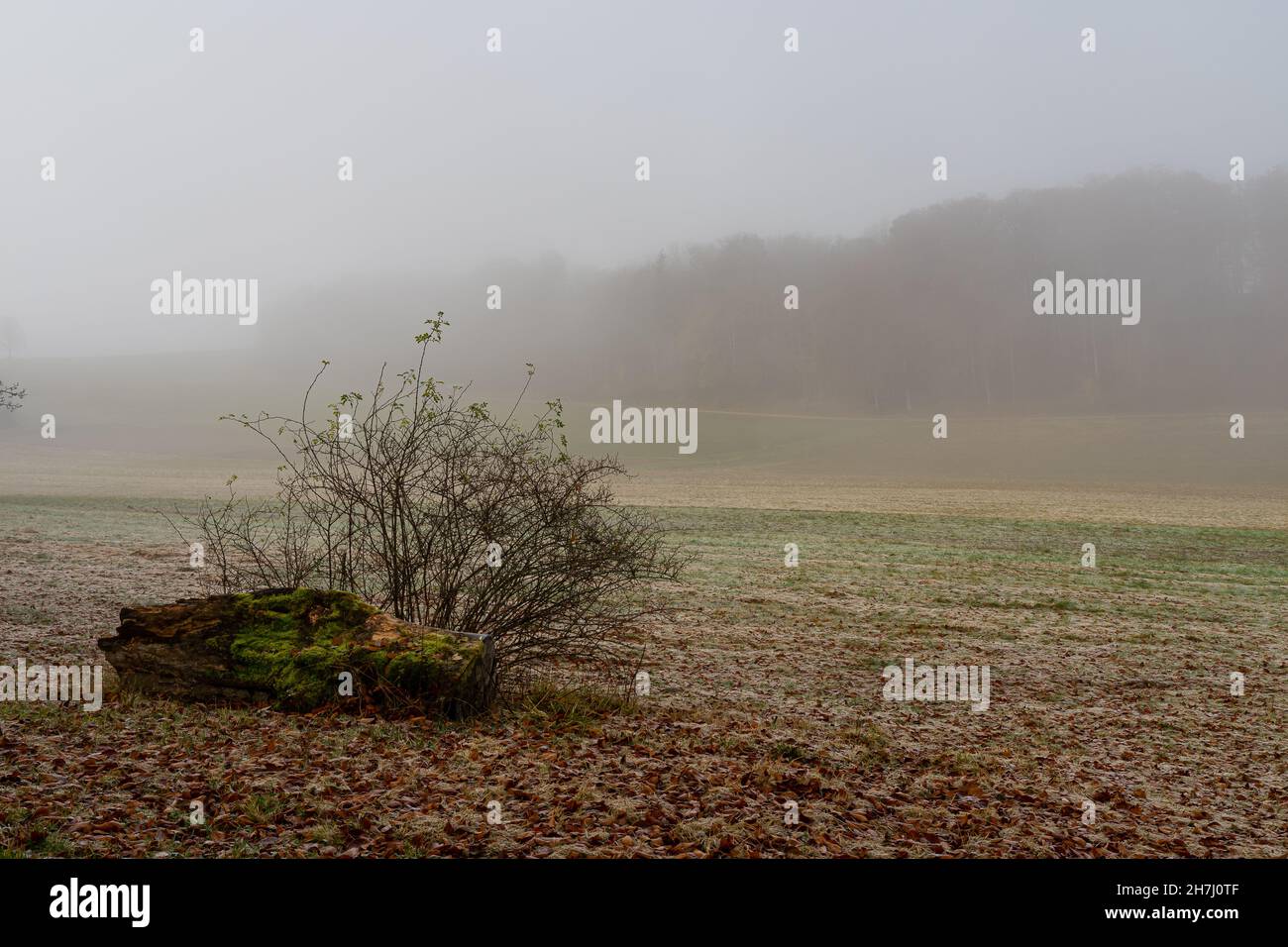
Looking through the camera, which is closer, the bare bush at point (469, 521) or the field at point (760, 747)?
the field at point (760, 747)

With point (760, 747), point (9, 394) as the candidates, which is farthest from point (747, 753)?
point (9, 394)

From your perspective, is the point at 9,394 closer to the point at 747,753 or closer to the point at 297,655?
the point at 297,655

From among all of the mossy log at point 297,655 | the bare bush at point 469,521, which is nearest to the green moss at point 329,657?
the mossy log at point 297,655

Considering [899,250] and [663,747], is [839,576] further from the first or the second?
[899,250]

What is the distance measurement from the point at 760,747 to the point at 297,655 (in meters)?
5.17

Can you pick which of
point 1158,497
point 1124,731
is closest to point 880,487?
point 1158,497

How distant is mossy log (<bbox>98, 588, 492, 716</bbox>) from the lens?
381 inches

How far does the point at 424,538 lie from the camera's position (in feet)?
37.1

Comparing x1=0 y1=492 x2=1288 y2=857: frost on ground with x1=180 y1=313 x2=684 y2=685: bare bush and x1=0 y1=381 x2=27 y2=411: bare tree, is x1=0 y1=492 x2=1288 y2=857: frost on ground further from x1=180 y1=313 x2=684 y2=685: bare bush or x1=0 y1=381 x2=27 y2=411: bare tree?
x1=0 y1=381 x2=27 y2=411: bare tree

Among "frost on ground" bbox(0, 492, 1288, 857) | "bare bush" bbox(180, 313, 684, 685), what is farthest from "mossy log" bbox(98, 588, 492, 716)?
"bare bush" bbox(180, 313, 684, 685)

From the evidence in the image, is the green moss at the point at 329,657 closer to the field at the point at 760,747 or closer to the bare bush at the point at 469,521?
the field at the point at 760,747

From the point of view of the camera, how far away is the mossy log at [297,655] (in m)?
9.69

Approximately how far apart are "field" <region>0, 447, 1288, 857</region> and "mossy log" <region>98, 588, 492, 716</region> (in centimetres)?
40

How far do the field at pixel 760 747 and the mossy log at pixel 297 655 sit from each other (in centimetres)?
40
